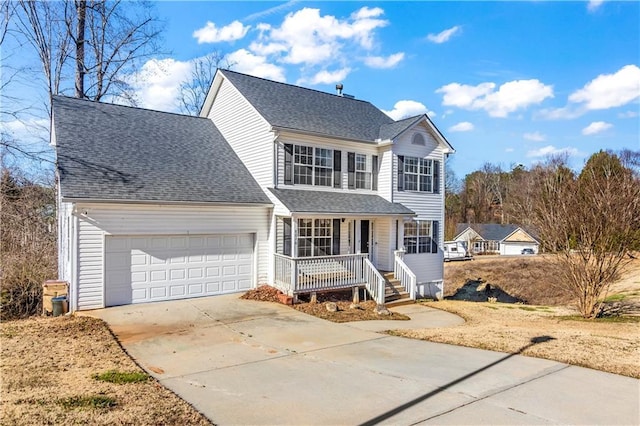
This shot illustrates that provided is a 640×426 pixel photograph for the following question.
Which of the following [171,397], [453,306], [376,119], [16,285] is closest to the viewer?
[171,397]

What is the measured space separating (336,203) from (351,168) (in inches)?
90.8

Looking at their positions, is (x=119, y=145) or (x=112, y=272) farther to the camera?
(x=119, y=145)

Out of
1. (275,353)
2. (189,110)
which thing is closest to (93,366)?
(275,353)

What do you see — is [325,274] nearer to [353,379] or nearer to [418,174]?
[418,174]

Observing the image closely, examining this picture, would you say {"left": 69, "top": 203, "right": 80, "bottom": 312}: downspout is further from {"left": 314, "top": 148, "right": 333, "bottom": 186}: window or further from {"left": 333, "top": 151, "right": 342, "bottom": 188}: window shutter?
{"left": 333, "top": 151, "right": 342, "bottom": 188}: window shutter

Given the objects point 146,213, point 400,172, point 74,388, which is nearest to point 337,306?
point 146,213

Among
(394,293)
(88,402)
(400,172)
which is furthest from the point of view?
(400,172)

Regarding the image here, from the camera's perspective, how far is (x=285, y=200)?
14.1m

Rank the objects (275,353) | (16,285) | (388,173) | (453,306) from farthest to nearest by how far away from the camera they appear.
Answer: (388,173)
(453,306)
(16,285)
(275,353)

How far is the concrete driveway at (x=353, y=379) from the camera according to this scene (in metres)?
5.18

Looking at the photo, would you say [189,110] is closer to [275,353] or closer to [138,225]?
[138,225]

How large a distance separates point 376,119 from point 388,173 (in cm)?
375

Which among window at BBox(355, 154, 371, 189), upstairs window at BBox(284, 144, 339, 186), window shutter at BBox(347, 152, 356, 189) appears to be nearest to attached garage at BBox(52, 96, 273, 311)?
upstairs window at BBox(284, 144, 339, 186)

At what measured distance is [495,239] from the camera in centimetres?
5494
